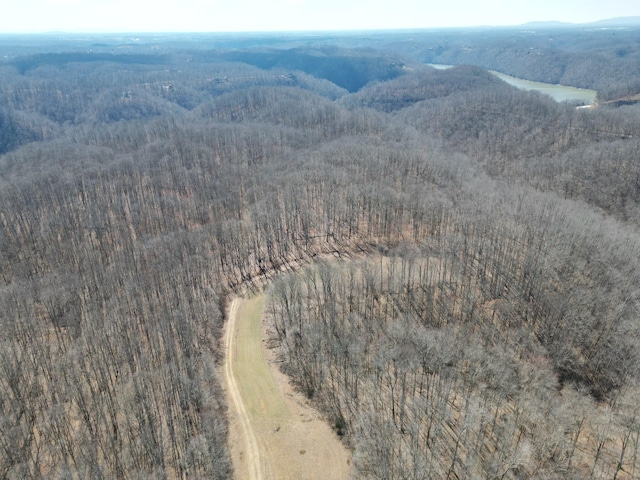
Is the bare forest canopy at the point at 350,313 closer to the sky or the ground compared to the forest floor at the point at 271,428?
closer to the sky

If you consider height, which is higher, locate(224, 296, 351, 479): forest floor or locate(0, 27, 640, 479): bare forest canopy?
locate(0, 27, 640, 479): bare forest canopy

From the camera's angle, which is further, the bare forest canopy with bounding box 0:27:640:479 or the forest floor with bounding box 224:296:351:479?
the forest floor with bounding box 224:296:351:479

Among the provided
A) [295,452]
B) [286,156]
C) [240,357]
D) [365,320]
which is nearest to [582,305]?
[365,320]

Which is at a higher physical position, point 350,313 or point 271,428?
point 350,313

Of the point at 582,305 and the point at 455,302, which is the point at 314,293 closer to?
the point at 455,302

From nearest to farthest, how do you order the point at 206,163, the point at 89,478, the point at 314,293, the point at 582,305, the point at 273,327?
the point at 89,478
the point at 582,305
the point at 273,327
the point at 314,293
the point at 206,163

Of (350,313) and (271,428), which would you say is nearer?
(271,428)

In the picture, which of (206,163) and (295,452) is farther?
(206,163)

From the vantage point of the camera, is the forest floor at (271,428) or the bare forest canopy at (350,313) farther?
the forest floor at (271,428)
